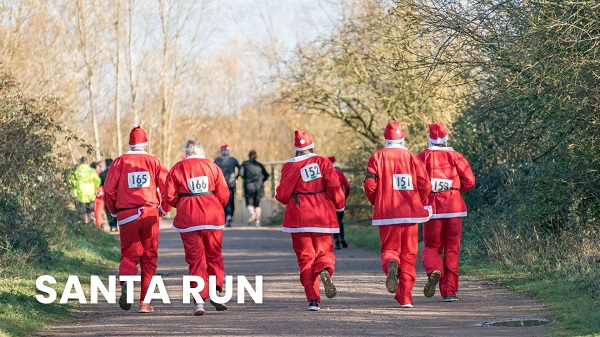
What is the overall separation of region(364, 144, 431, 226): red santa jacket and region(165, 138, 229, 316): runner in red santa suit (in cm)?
161

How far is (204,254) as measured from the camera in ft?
41.7

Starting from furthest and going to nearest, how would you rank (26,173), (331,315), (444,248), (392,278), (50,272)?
(26,173) < (50,272) < (444,248) < (392,278) < (331,315)

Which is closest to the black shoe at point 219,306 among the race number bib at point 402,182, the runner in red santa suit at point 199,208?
the runner in red santa suit at point 199,208

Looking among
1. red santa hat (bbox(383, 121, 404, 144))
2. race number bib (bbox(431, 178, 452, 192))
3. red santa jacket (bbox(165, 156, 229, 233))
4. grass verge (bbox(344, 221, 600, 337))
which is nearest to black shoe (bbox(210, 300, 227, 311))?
red santa jacket (bbox(165, 156, 229, 233))

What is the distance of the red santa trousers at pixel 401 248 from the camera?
12.6 metres

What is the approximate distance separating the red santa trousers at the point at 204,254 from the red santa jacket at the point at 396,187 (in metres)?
1.72

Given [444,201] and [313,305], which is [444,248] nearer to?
[444,201]

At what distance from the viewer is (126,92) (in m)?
47.7

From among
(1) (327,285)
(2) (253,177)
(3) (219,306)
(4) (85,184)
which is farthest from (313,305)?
(2) (253,177)

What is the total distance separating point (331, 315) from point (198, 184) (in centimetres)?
212

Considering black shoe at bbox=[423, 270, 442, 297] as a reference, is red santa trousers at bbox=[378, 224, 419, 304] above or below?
above

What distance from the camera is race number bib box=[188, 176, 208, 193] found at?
12.7 metres

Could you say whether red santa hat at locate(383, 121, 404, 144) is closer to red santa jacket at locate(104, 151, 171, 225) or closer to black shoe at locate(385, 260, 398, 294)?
black shoe at locate(385, 260, 398, 294)

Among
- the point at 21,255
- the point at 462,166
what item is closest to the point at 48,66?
the point at 21,255
